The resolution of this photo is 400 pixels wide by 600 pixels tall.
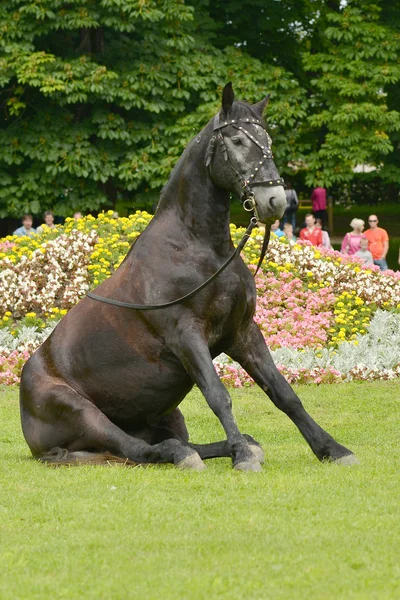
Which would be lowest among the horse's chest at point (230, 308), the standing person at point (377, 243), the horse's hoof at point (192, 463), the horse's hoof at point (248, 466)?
the standing person at point (377, 243)

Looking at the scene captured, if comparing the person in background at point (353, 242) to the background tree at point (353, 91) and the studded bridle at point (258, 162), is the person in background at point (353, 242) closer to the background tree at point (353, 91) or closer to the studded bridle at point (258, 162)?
the background tree at point (353, 91)

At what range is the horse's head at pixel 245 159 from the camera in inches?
275

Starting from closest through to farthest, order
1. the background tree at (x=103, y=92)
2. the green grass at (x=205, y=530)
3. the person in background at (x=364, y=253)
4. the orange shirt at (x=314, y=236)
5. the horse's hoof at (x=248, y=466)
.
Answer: the green grass at (x=205, y=530)
the horse's hoof at (x=248, y=466)
the person in background at (x=364, y=253)
the orange shirt at (x=314, y=236)
the background tree at (x=103, y=92)

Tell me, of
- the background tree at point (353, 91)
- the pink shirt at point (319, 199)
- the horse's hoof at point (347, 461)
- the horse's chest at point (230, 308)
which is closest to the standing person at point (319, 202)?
the pink shirt at point (319, 199)

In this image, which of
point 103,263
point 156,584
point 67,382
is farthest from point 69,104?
point 156,584

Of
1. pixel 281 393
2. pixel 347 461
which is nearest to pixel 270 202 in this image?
pixel 281 393

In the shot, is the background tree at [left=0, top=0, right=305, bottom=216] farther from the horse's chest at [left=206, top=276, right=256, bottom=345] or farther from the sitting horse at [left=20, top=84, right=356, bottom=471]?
the horse's chest at [left=206, top=276, right=256, bottom=345]

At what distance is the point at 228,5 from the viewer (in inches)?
1006

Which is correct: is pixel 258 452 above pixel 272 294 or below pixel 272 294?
above

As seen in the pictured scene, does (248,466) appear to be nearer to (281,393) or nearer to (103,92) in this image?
(281,393)

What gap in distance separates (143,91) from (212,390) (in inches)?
646

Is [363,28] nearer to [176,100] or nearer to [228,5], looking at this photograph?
[228,5]

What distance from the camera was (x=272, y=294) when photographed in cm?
1455

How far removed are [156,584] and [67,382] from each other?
324 cm
